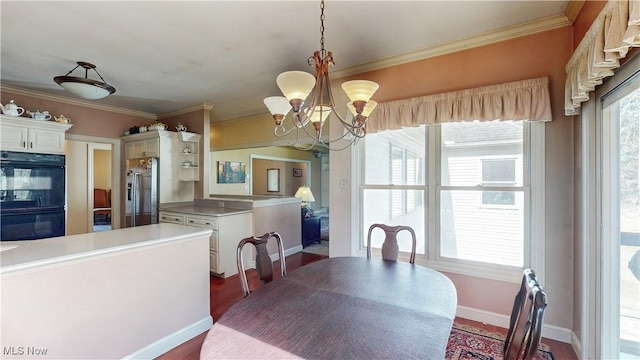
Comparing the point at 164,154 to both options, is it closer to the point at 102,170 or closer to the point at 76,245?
the point at 76,245

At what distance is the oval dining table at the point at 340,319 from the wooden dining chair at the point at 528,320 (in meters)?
0.25

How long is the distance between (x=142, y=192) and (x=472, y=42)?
16.4 ft

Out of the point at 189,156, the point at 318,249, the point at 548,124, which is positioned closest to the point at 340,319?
the point at 548,124

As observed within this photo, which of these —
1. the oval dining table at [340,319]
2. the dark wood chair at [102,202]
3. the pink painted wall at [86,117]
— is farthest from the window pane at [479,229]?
the dark wood chair at [102,202]

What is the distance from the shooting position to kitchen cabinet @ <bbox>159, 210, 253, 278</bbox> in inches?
145

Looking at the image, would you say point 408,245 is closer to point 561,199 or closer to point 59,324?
point 561,199

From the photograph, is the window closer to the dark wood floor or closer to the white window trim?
the white window trim

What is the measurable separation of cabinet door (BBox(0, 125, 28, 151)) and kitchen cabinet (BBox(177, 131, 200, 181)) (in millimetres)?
1812

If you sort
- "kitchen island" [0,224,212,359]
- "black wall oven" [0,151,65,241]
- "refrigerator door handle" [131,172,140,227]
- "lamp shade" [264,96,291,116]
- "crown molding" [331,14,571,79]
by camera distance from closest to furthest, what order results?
"kitchen island" [0,224,212,359] < "lamp shade" [264,96,291,116] < "crown molding" [331,14,571,79] < "black wall oven" [0,151,65,241] < "refrigerator door handle" [131,172,140,227]

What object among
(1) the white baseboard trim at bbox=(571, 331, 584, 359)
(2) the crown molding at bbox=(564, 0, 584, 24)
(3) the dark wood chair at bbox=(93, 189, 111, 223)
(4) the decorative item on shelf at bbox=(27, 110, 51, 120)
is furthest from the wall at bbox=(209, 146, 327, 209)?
(1) the white baseboard trim at bbox=(571, 331, 584, 359)

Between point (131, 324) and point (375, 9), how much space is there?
2.93m

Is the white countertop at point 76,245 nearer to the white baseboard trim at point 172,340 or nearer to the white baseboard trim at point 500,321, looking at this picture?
the white baseboard trim at point 172,340

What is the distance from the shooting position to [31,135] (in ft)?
11.6

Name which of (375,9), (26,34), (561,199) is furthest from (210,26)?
(561,199)
